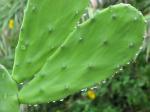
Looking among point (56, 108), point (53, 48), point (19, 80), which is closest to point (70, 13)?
point (53, 48)

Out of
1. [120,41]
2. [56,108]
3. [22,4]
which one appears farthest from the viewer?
[56,108]

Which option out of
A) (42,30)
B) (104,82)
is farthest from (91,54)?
(104,82)

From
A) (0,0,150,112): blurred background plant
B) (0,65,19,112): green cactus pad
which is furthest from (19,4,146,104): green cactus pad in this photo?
(0,0,150,112): blurred background plant

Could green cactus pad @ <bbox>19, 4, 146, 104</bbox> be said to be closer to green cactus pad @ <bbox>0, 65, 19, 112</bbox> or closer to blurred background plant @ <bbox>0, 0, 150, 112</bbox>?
green cactus pad @ <bbox>0, 65, 19, 112</bbox>

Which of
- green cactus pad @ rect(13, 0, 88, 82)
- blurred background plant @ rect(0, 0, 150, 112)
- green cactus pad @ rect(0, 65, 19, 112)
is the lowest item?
blurred background plant @ rect(0, 0, 150, 112)

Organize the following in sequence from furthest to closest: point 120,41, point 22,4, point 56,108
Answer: point 56,108 < point 22,4 < point 120,41

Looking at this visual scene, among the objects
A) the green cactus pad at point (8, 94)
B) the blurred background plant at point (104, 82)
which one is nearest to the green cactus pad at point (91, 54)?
the green cactus pad at point (8, 94)

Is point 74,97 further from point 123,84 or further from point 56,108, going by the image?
point 123,84

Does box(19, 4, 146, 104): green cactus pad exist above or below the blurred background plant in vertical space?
above
